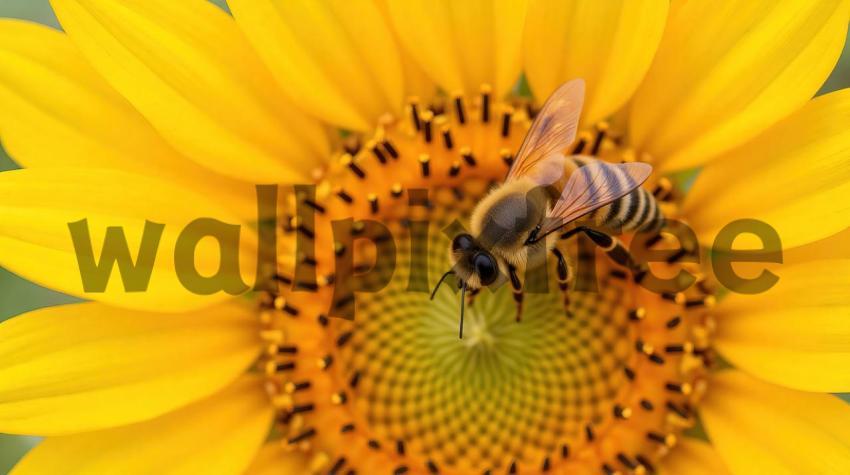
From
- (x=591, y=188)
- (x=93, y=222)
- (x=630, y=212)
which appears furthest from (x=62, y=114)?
(x=630, y=212)

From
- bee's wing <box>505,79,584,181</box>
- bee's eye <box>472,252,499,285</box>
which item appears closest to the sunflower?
bee's wing <box>505,79,584,181</box>

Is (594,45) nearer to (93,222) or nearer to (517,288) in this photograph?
(517,288)

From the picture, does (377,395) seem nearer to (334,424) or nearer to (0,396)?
(334,424)

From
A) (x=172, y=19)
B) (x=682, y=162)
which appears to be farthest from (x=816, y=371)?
(x=172, y=19)

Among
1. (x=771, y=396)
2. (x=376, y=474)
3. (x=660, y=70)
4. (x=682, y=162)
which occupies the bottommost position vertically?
(x=376, y=474)

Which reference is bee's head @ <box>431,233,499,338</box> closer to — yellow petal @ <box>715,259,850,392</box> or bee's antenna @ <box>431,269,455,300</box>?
bee's antenna @ <box>431,269,455,300</box>

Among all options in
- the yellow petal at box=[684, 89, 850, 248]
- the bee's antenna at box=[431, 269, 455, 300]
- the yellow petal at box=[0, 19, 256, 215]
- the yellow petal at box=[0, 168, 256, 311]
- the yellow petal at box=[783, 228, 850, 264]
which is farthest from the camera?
the bee's antenna at box=[431, 269, 455, 300]

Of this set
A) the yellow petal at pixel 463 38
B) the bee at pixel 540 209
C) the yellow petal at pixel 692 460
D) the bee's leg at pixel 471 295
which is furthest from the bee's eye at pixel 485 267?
the yellow petal at pixel 692 460
